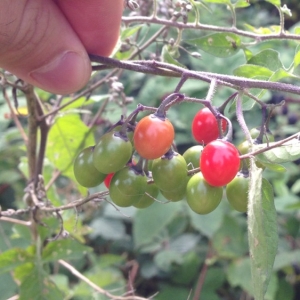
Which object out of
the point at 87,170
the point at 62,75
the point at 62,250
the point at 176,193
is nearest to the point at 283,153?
the point at 176,193

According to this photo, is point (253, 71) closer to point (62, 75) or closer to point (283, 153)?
point (283, 153)

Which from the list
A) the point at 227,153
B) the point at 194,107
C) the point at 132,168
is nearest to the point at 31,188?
the point at 132,168

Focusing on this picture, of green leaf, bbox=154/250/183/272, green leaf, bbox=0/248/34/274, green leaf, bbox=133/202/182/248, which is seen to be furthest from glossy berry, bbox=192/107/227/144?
green leaf, bbox=154/250/183/272

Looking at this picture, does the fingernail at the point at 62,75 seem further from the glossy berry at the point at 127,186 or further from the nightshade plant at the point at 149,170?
the glossy berry at the point at 127,186

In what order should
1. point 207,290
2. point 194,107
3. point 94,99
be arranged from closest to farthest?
1. point 94,99
2. point 207,290
3. point 194,107

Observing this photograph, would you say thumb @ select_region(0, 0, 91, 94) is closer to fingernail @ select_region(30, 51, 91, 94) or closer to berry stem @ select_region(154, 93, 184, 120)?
fingernail @ select_region(30, 51, 91, 94)

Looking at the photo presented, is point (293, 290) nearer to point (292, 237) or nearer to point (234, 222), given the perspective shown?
point (292, 237)
